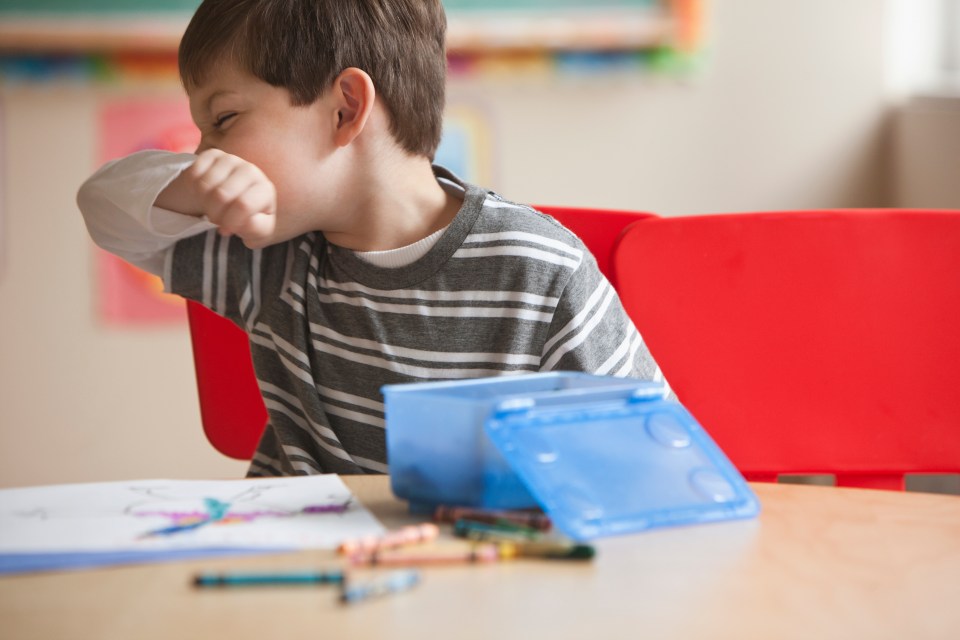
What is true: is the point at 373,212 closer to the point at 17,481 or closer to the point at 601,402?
the point at 601,402

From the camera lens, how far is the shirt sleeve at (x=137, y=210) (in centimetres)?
94

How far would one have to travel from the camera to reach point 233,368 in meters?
1.10

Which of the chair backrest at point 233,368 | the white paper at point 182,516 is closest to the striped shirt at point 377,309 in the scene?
the chair backrest at point 233,368

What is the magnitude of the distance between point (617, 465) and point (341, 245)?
51 centimetres

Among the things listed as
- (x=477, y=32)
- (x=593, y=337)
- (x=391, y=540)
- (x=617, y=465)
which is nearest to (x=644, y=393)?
(x=617, y=465)

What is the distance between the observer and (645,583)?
46 cm

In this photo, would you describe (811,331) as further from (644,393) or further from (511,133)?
(511,133)

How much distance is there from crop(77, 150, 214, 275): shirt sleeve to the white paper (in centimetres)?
37

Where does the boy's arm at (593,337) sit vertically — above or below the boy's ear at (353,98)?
below

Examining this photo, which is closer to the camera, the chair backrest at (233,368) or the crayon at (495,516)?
the crayon at (495,516)

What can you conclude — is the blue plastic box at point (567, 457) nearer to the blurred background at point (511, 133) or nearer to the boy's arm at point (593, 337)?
the boy's arm at point (593, 337)

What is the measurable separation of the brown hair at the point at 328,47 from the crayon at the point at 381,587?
588 mm

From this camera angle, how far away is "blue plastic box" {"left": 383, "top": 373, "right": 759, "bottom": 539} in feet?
1.68

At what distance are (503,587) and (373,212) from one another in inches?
22.6
